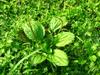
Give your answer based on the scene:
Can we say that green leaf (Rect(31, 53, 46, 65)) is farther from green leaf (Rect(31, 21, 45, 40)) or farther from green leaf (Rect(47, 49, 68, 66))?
green leaf (Rect(31, 21, 45, 40))

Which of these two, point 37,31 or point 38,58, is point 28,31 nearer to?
point 37,31

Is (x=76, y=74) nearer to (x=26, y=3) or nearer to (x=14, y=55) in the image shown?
(x=14, y=55)

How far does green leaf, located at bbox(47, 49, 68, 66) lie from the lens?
2939 mm

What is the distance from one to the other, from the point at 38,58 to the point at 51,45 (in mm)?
244

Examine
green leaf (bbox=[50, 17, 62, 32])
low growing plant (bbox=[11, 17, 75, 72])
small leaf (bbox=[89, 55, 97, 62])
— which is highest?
green leaf (bbox=[50, 17, 62, 32])

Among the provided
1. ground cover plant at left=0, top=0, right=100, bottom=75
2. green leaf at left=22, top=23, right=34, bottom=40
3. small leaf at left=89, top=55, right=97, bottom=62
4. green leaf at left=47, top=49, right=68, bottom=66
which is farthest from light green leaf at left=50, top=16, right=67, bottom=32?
small leaf at left=89, top=55, right=97, bottom=62

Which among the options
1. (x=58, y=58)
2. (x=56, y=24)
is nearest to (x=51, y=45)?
(x=58, y=58)

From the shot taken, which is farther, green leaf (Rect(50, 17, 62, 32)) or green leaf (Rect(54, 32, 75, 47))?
green leaf (Rect(50, 17, 62, 32))

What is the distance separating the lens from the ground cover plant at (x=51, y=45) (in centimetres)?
303

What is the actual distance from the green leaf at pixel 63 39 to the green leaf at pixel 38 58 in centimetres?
22

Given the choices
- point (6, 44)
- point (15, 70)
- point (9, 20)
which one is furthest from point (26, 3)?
point (15, 70)

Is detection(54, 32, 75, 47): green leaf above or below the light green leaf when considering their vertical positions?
below

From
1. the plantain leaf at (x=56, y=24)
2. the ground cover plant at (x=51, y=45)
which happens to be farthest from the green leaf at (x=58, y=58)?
the plantain leaf at (x=56, y=24)

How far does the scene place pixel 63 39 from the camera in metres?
3.18
